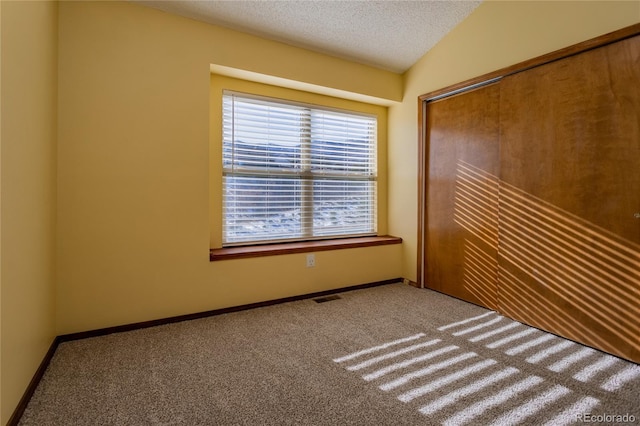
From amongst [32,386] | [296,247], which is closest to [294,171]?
[296,247]

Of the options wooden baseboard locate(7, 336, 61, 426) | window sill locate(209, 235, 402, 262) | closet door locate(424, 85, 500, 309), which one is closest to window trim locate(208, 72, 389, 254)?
window sill locate(209, 235, 402, 262)

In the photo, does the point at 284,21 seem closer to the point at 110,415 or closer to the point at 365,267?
the point at 365,267

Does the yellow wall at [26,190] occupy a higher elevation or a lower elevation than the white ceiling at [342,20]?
lower

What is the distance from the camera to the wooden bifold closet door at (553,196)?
81.1 inches

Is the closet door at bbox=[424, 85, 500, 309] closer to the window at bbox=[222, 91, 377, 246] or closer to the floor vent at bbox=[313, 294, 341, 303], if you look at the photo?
the window at bbox=[222, 91, 377, 246]

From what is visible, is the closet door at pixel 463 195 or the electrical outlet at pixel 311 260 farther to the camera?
the electrical outlet at pixel 311 260

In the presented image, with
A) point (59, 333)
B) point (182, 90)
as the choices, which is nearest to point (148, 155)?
point (182, 90)

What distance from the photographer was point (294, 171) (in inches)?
134

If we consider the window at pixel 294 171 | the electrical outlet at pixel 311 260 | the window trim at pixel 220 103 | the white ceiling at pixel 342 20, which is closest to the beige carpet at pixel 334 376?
the electrical outlet at pixel 311 260

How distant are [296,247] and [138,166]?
151 centimetres

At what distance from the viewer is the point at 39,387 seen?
171 cm

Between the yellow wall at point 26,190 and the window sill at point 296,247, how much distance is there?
1.14m

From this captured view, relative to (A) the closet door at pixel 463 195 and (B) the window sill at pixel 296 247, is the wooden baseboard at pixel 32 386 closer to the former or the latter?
(B) the window sill at pixel 296 247

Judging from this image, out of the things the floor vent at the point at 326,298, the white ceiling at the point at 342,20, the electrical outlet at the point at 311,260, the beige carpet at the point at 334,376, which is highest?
the white ceiling at the point at 342,20
